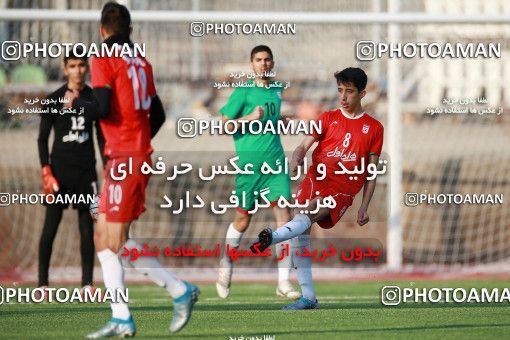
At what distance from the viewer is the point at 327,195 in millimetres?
8367

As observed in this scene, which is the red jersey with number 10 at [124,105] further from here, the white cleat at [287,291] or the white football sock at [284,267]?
the white football sock at [284,267]

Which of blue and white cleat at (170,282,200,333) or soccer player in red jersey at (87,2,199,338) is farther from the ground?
soccer player in red jersey at (87,2,199,338)

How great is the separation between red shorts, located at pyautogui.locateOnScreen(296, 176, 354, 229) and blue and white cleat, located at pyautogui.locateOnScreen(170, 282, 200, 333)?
2007 millimetres

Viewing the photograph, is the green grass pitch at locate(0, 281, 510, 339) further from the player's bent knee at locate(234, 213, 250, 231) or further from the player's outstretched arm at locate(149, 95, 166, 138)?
the player's outstretched arm at locate(149, 95, 166, 138)

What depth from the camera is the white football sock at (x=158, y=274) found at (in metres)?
6.55

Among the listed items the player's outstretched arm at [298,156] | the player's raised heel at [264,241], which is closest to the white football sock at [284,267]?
the player's outstretched arm at [298,156]

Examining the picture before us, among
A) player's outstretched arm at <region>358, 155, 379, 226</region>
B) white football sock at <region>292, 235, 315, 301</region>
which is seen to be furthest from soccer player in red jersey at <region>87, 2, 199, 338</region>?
white football sock at <region>292, 235, 315, 301</region>

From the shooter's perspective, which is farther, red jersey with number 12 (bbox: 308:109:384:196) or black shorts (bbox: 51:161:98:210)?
black shorts (bbox: 51:161:98:210)

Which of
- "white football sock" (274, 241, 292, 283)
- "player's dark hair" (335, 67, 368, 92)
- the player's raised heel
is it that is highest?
"player's dark hair" (335, 67, 368, 92)

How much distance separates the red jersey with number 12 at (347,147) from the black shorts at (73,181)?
233 cm

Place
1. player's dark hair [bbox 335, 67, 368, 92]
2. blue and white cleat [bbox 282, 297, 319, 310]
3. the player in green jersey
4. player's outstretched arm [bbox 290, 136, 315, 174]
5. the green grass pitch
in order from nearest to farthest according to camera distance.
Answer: the green grass pitch
player's outstretched arm [bbox 290, 136, 315, 174]
player's dark hair [bbox 335, 67, 368, 92]
blue and white cleat [bbox 282, 297, 319, 310]
the player in green jersey

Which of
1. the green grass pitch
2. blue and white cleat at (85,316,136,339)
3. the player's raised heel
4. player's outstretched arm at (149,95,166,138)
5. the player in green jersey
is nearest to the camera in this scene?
blue and white cleat at (85,316,136,339)

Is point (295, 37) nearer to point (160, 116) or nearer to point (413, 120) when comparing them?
point (413, 120)

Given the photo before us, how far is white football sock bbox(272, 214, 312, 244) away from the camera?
775cm
